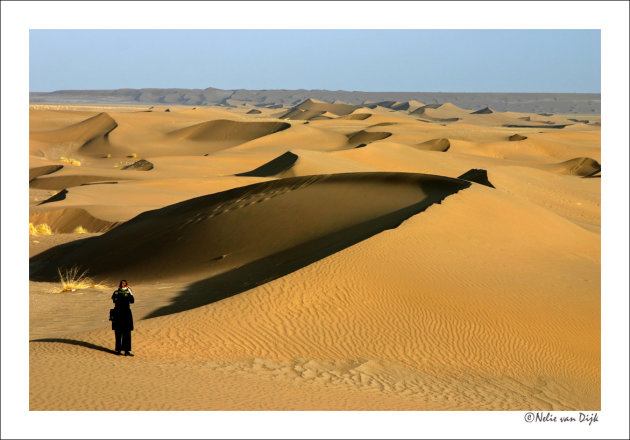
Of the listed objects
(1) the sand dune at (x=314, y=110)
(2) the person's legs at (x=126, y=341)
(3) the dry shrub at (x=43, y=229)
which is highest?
(1) the sand dune at (x=314, y=110)

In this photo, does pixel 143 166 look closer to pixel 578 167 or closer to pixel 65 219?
pixel 65 219

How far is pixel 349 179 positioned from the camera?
18.8 metres

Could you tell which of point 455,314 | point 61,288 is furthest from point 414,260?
point 61,288

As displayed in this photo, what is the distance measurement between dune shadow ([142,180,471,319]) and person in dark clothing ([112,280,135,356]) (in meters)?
2.11

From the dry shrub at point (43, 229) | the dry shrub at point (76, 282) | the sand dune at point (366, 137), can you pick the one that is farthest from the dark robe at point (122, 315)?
the sand dune at point (366, 137)

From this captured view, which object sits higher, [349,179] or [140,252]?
[349,179]

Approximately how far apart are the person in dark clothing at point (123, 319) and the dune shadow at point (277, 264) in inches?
82.9

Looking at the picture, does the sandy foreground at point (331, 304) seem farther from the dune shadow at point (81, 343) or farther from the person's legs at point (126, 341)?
the person's legs at point (126, 341)

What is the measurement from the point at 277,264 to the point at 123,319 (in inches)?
191

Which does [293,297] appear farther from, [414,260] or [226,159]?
[226,159]

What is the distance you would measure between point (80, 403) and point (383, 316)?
4437 millimetres

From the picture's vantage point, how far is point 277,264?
515 inches

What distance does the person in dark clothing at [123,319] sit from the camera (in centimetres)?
848

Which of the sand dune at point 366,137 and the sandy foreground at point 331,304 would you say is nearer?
the sandy foreground at point 331,304
